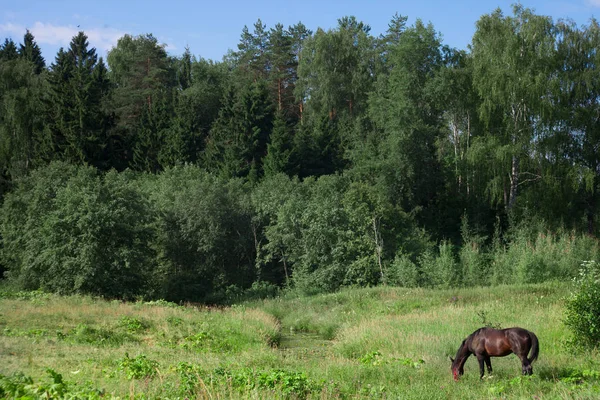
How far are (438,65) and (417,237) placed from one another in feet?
45.3

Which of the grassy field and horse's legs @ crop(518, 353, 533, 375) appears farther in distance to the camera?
horse's legs @ crop(518, 353, 533, 375)

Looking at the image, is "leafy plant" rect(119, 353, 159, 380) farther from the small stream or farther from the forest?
the forest

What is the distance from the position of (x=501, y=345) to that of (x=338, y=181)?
32349 mm

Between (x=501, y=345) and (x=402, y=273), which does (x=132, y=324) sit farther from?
(x=402, y=273)

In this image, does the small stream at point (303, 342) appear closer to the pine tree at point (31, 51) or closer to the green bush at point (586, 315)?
the green bush at point (586, 315)

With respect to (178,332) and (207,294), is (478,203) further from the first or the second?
(178,332)

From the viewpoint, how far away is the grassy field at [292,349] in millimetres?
8930

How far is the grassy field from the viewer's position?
8.93 meters

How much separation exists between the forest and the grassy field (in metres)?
6.47

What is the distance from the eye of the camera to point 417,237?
123 feet

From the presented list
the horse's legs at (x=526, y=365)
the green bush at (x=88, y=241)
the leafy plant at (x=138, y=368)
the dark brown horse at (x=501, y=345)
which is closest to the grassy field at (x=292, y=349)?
the leafy plant at (x=138, y=368)

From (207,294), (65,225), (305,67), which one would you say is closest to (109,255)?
(65,225)

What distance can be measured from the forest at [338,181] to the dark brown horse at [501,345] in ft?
63.8

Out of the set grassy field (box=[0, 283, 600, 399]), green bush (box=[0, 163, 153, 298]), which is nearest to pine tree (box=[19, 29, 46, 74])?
green bush (box=[0, 163, 153, 298])
